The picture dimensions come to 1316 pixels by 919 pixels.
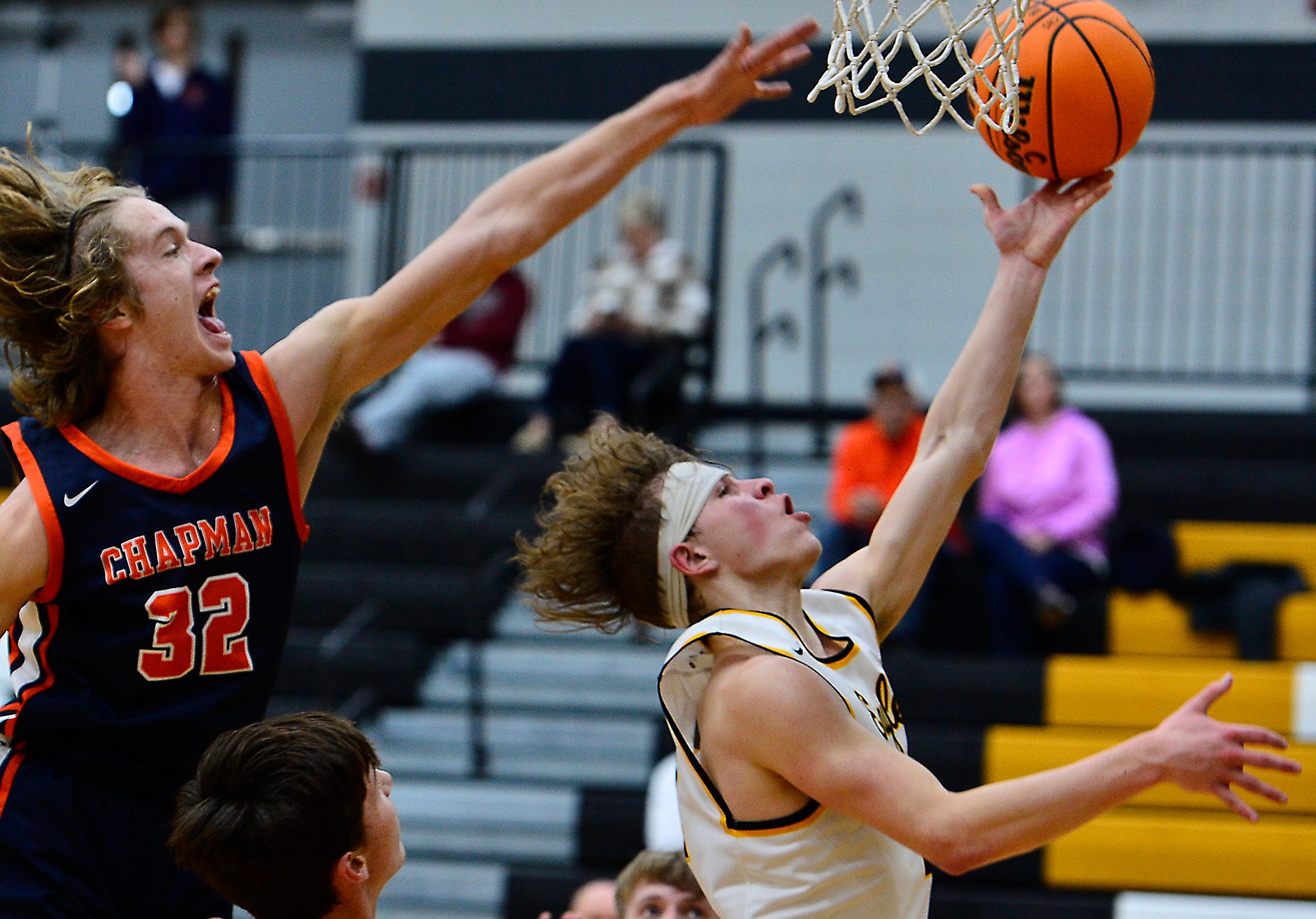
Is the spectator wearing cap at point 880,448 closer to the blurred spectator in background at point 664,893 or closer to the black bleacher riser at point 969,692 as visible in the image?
the black bleacher riser at point 969,692

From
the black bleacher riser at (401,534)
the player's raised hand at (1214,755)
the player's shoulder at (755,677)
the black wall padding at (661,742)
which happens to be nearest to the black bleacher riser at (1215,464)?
the black wall padding at (661,742)

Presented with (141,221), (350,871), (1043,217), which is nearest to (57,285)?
(141,221)

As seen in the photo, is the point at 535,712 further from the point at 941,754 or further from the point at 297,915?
the point at 297,915

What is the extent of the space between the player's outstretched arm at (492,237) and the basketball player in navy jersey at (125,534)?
22 mm

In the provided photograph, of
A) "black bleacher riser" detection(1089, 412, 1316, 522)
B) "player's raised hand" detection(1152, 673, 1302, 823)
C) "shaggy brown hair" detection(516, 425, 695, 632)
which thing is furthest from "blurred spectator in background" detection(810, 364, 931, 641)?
"player's raised hand" detection(1152, 673, 1302, 823)

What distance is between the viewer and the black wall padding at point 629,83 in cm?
846

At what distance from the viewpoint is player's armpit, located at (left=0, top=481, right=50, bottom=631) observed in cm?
241

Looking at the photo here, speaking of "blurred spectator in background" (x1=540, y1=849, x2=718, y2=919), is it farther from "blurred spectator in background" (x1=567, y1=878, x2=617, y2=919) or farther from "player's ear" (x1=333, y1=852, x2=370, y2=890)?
"player's ear" (x1=333, y1=852, x2=370, y2=890)

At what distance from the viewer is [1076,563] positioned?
5969mm

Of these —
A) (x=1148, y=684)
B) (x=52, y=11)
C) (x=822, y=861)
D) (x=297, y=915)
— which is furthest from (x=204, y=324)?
(x=52, y=11)

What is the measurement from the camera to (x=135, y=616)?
2514 mm

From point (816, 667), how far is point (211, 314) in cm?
122

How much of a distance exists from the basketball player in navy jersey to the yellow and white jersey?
742 mm

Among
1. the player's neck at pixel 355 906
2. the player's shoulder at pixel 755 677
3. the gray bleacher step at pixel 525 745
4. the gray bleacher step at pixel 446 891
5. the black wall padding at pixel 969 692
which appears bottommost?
the gray bleacher step at pixel 446 891
